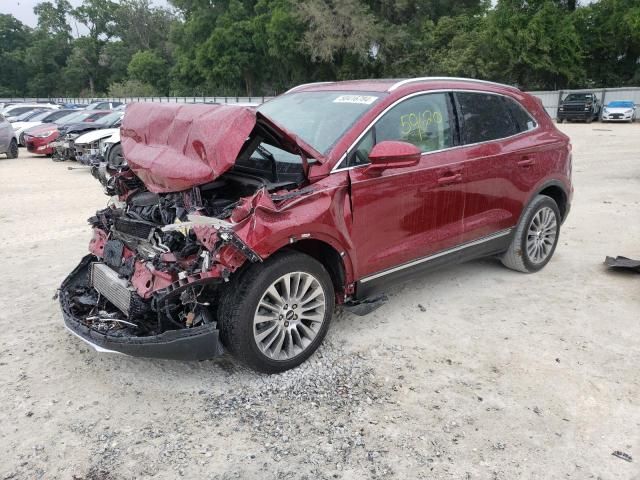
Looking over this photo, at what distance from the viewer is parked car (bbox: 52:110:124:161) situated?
1524 cm

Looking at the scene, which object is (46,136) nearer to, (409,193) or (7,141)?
(7,141)

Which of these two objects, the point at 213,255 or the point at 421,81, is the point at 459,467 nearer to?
the point at 213,255

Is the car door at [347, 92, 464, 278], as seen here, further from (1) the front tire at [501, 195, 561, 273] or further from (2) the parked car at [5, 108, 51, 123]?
(2) the parked car at [5, 108, 51, 123]

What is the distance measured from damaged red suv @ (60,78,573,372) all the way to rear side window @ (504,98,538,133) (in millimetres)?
183

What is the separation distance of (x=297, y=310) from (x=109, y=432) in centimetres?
132

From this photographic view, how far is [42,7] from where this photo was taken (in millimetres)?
92750

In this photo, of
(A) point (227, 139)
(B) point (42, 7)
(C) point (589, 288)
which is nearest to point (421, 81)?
(A) point (227, 139)

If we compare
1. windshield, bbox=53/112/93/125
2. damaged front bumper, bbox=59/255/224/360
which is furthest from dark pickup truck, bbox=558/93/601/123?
damaged front bumper, bbox=59/255/224/360

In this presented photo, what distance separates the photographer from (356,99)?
4.17m

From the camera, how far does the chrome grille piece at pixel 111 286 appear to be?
3475mm

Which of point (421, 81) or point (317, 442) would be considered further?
point (421, 81)

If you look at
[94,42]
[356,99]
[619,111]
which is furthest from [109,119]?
[94,42]

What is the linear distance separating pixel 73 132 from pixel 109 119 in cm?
118

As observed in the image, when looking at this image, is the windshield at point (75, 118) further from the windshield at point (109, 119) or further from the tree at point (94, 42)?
the tree at point (94, 42)
